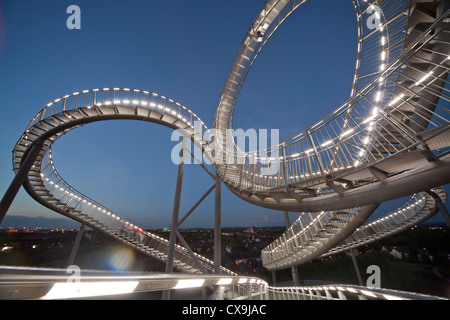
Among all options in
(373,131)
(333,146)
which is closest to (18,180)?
(333,146)

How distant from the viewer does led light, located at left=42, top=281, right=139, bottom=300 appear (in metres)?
0.96

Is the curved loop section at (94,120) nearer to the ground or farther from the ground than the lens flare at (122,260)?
farther from the ground

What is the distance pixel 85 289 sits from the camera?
1.08 meters

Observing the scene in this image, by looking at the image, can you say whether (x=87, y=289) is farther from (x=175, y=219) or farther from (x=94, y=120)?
(x=94, y=120)

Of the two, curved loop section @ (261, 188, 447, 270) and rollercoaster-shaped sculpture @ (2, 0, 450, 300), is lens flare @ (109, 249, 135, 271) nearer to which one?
rollercoaster-shaped sculpture @ (2, 0, 450, 300)

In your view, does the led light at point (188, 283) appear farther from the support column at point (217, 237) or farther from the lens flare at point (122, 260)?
the lens flare at point (122, 260)

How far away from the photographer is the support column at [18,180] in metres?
7.91

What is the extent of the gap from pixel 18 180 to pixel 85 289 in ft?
37.3

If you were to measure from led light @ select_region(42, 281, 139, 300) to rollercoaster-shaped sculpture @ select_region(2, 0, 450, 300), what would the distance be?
402 cm

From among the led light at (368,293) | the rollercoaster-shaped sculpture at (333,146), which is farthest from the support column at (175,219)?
the led light at (368,293)

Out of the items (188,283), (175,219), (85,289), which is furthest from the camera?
(175,219)

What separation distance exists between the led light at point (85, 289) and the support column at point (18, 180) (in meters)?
10.9
